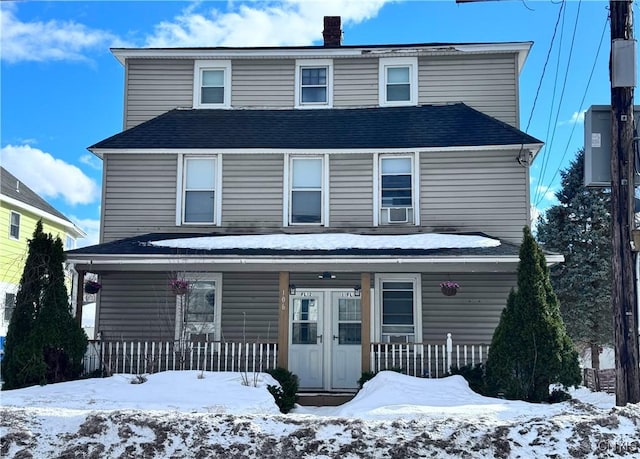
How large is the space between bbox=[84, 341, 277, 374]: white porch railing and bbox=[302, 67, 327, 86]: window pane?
702 cm

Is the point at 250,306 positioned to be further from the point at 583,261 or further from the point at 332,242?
the point at 583,261

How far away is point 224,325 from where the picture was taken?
47.9 feet

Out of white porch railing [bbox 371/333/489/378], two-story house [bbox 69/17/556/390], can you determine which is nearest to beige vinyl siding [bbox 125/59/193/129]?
two-story house [bbox 69/17/556/390]

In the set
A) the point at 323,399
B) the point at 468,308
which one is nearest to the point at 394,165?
the point at 468,308

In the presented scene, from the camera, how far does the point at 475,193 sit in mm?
14766

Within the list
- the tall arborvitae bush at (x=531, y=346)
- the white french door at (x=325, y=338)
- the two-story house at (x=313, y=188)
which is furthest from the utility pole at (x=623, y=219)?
the white french door at (x=325, y=338)

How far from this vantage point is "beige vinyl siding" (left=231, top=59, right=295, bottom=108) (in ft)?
54.3

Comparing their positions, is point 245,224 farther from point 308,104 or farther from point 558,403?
point 558,403

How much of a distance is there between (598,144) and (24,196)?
72.9 feet

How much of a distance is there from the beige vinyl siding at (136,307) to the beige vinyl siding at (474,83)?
25.5 ft

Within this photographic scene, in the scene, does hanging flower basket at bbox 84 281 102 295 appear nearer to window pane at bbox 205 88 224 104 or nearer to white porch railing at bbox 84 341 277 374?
white porch railing at bbox 84 341 277 374

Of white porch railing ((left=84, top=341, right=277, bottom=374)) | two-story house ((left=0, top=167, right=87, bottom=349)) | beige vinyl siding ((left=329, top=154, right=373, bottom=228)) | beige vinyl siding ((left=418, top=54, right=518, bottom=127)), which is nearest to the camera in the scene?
white porch railing ((left=84, top=341, right=277, bottom=374))

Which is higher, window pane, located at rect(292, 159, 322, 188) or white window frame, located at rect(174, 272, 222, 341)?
window pane, located at rect(292, 159, 322, 188)

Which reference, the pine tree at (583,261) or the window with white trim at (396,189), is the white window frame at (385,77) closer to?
the window with white trim at (396,189)
